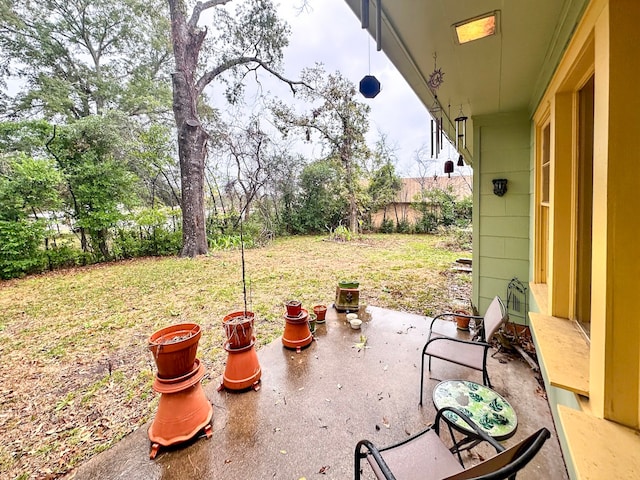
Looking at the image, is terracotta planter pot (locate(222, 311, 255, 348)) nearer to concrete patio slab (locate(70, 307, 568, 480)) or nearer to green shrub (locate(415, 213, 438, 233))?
concrete patio slab (locate(70, 307, 568, 480))

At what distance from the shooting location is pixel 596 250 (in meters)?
1.00

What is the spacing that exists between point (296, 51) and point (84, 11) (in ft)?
21.9

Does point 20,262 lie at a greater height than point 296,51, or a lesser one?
lesser

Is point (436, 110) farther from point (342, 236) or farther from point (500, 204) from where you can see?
point (342, 236)

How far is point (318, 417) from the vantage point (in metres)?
1.88

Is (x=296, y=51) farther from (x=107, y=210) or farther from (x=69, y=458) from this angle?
(x=69, y=458)

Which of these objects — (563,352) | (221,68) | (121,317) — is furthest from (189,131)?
(563,352)

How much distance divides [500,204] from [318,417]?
9.52 ft

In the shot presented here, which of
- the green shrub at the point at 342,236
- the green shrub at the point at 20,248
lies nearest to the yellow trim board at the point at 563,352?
the green shrub at the point at 20,248

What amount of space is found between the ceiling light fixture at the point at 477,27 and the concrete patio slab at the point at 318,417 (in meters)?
2.50

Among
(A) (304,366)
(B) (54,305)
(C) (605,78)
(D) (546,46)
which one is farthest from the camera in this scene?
(B) (54,305)

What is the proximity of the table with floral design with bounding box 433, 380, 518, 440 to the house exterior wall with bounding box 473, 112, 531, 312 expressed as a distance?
6.02ft

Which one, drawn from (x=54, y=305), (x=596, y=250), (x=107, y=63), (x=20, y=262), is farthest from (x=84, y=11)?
(x=596, y=250)

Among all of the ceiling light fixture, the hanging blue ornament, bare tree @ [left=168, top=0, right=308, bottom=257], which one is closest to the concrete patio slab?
the hanging blue ornament
